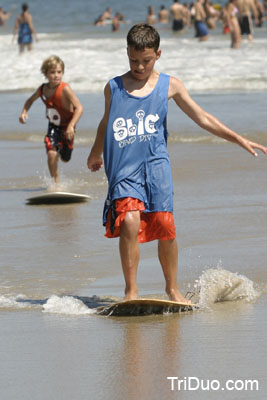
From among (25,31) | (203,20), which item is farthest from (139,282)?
(203,20)

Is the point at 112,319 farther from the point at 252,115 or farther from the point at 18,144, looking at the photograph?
the point at 252,115

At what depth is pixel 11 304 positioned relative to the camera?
16.8 feet

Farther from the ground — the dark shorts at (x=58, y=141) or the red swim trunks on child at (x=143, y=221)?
the red swim trunks on child at (x=143, y=221)

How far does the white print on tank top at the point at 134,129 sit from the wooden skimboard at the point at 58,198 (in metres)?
3.67

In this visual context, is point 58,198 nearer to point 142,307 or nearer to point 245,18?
point 142,307

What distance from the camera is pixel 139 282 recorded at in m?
5.64

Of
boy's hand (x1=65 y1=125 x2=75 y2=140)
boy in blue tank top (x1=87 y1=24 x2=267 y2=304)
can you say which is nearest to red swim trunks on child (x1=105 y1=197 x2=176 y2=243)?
boy in blue tank top (x1=87 y1=24 x2=267 y2=304)

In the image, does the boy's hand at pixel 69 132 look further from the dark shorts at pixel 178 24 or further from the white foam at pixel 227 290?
the dark shorts at pixel 178 24

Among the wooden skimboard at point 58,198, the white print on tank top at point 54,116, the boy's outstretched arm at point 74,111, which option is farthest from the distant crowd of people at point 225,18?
the wooden skimboard at point 58,198

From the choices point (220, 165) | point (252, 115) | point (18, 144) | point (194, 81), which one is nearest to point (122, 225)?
point (220, 165)

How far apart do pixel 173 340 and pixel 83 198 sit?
14.3 ft

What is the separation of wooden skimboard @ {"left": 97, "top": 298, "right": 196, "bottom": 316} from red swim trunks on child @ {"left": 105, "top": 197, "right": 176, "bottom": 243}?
1.26 feet

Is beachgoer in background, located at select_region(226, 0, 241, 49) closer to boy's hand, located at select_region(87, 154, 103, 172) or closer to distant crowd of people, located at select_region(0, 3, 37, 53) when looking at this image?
distant crowd of people, located at select_region(0, 3, 37, 53)

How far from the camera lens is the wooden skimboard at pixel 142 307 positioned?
4759 millimetres
